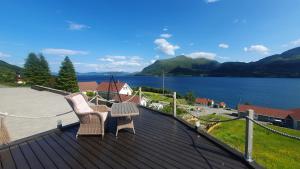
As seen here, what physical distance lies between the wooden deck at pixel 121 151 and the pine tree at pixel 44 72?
26.7 metres

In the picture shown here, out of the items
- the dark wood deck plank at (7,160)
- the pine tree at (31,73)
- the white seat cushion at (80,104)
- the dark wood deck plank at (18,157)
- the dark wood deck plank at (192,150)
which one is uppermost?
the pine tree at (31,73)

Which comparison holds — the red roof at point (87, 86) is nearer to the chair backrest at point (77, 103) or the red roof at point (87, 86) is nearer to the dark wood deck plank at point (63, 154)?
the chair backrest at point (77, 103)

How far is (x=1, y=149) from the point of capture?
3896 millimetres

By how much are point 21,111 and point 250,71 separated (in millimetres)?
188638

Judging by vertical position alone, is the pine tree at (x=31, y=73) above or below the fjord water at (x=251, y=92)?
above

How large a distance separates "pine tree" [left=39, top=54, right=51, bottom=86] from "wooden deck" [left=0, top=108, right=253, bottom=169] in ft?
87.6

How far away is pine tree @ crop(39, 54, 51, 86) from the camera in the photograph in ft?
93.1

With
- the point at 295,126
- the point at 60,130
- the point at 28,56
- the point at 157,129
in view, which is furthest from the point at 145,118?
the point at 295,126

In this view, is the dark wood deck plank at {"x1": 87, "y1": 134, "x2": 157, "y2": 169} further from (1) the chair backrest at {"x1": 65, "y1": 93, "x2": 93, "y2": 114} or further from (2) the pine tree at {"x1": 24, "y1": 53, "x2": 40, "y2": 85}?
(2) the pine tree at {"x1": 24, "y1": 53, "x2": 40, "y2": 85}

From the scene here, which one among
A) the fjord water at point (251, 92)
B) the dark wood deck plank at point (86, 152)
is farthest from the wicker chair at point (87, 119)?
the fjord water at point (251, 92)

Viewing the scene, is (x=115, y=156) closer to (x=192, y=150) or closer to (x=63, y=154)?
(x=63, y=154)

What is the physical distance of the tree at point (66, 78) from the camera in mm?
28844

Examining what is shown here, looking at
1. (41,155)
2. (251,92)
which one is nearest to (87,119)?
(41,155)

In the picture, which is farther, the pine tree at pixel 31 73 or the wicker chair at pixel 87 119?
the pine tree at pixel 31 73
